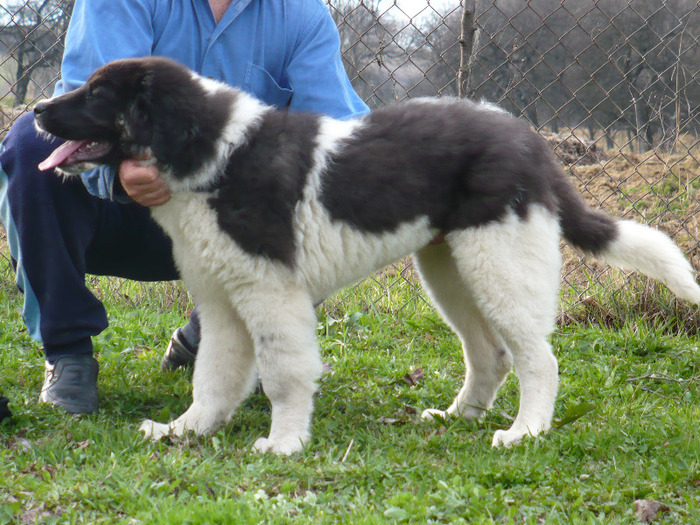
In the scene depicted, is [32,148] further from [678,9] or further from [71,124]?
[678,9]

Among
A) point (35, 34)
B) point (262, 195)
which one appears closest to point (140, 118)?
point (262, 195)

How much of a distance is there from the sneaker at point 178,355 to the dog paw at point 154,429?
0.78 meters

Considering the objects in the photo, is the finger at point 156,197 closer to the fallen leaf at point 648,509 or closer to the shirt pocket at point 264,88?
the shirt pocket at point 264,88

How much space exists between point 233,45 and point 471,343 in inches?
63.8

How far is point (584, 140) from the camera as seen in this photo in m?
6.71

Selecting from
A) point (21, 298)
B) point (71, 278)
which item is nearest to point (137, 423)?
point (71, 278)

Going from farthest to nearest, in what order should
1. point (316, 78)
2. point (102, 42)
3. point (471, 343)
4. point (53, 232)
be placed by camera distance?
1. point (316, 78)
2. point (471, 343)
3. point (53, 232)
4. point (102, 42)

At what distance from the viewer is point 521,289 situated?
2.82m

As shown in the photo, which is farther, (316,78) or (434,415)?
(316,78)

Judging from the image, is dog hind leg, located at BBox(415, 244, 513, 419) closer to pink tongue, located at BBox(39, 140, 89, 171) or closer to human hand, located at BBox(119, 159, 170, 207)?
human hand, located at BBox(119, 159, 170, 207)

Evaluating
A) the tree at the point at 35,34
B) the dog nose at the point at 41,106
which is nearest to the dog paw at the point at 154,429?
the dog nose at the point at 41,106

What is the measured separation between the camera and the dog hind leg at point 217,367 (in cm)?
290

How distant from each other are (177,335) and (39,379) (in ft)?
2.12

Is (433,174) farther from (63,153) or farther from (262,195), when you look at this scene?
(63,153)
